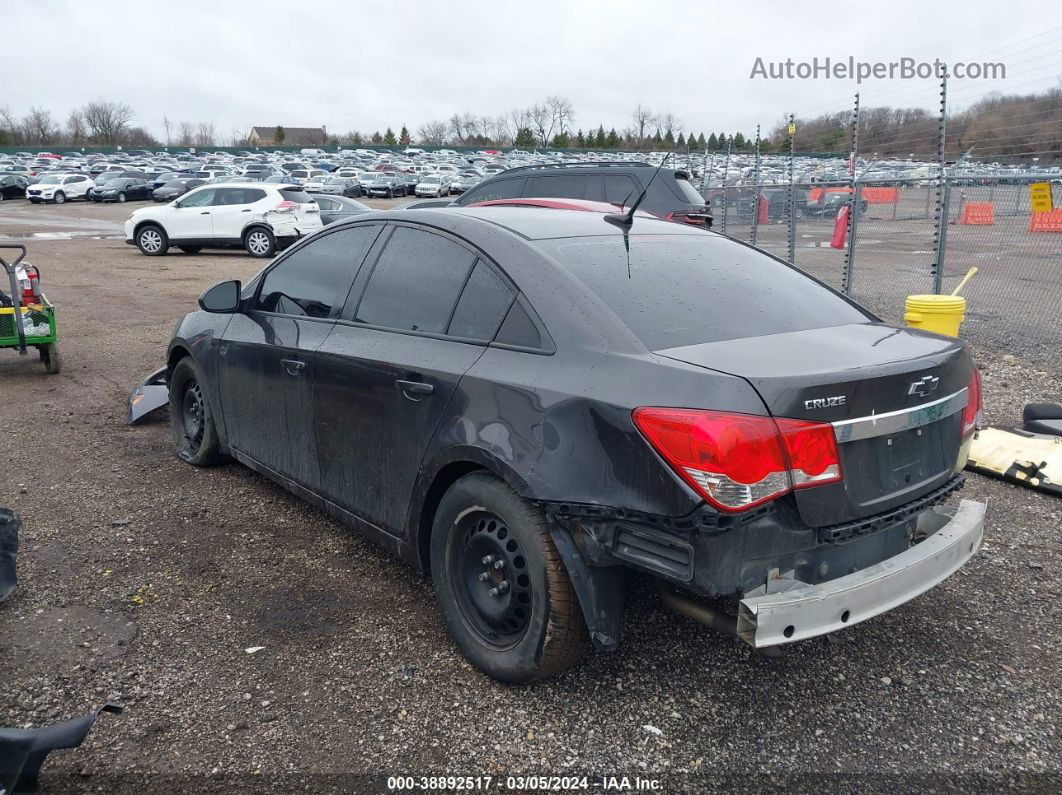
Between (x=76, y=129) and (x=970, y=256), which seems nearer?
(x=970, y=256)

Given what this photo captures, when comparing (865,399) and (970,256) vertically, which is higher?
(865,399)

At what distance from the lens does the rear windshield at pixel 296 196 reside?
62.1 feet

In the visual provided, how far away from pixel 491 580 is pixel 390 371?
0.92 m

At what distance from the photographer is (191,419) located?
17.5 feet

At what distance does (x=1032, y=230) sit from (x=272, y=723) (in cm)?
912

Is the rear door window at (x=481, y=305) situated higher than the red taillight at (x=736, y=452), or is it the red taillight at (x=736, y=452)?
the rear door window at (x=481, y=305)

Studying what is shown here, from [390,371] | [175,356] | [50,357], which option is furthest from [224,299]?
[50,357]

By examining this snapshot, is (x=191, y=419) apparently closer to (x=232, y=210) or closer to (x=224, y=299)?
(x=224, y=299)

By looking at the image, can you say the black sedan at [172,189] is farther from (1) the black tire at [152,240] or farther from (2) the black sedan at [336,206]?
(1) the black tire at [152,240]

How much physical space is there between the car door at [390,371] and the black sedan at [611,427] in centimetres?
1

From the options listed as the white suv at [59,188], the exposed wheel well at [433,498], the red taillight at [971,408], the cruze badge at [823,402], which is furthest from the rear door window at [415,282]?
the white suv at [59,188]

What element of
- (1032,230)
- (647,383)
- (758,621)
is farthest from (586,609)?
(1032,230)

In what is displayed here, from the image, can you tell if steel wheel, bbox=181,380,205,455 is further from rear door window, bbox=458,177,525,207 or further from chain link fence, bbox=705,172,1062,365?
rear door window, bbox=458,177,525,207

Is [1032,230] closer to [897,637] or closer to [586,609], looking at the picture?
[897,637]
